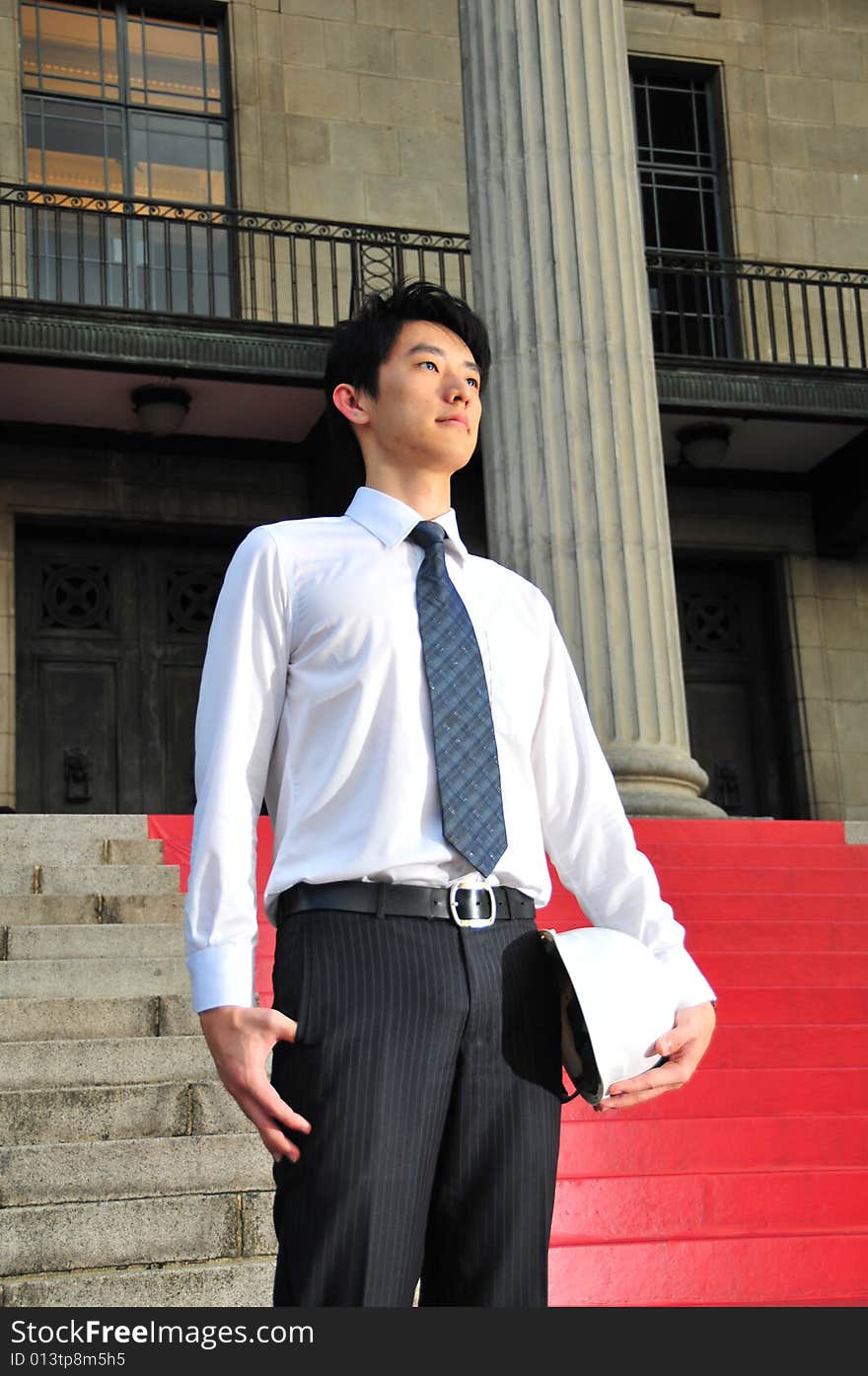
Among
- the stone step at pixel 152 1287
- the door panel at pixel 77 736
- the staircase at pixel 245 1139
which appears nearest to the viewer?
the stone step at pixel 152 1287

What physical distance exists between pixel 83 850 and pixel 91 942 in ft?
4.59

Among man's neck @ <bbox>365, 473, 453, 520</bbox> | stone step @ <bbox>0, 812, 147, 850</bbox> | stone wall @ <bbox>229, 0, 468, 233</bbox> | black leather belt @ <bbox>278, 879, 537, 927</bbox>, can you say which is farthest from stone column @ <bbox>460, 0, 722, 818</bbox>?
black leather belt @ <bbox>278, 879, 537, 927</bbox>

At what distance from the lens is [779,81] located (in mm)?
18328

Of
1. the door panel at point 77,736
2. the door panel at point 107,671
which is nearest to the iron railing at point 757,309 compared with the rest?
the door panel at point 107,671

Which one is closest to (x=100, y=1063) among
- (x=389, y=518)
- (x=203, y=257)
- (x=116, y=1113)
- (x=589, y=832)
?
(x=116, y=1113)

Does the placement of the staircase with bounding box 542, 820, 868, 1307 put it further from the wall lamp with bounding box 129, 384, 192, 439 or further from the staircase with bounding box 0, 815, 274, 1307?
the wall lamp with bounding box 129, 384, 192, 439

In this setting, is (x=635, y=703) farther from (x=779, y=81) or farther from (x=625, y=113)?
(x=779, y=81)

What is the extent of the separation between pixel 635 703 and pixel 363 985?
8.46 meters

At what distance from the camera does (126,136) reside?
53.0 ft

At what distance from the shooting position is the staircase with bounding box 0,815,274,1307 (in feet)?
15.5

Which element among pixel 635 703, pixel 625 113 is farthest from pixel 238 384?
pixel 635 703

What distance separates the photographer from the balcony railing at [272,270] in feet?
48.9

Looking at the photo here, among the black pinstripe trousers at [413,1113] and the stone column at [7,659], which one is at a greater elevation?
the stone column at [7,659]

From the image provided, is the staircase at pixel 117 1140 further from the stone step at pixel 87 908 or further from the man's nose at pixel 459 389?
the man's nose at pixel 459 389
